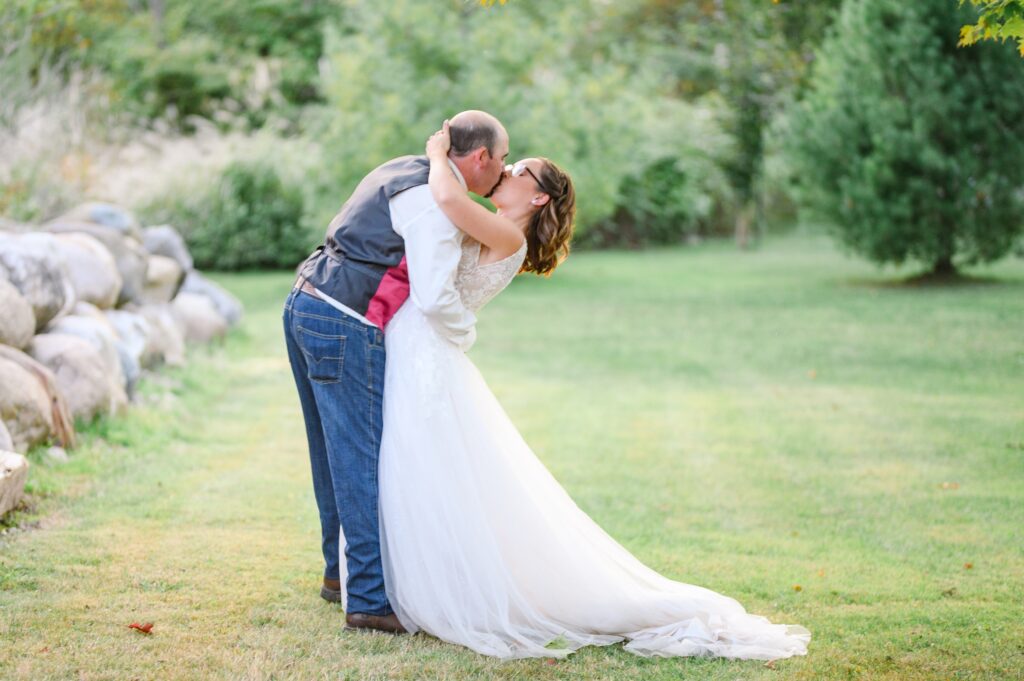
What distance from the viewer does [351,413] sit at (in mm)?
4086

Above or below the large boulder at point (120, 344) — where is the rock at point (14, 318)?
above

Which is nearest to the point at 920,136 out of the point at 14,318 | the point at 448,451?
the point at 14,318

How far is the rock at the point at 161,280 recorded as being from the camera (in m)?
10.8

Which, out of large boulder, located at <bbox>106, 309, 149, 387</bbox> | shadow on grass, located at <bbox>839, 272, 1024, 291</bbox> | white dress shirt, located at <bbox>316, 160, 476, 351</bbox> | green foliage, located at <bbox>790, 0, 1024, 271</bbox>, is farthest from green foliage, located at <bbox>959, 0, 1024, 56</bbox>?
shadow on grass, located at <bbox>839, 272, 1024, 291</bbox>

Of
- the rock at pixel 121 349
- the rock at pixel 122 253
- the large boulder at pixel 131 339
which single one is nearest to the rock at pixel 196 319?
the rock at pixel 122 253

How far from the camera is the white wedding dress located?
4047 millimetres

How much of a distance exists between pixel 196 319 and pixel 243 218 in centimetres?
1045

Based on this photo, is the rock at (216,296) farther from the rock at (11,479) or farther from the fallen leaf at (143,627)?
the fallen leaf at (143,627)

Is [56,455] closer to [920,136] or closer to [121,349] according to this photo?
[121,349]

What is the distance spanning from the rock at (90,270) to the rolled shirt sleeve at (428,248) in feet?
17.8

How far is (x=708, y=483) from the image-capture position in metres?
6.86

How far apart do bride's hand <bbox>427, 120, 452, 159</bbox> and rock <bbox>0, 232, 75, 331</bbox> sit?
401 centimetres

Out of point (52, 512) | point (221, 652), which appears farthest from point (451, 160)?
point (52, 512)

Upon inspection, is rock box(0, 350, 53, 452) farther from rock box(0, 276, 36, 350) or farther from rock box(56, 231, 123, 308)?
rock box(56, 231, 123, 308)
